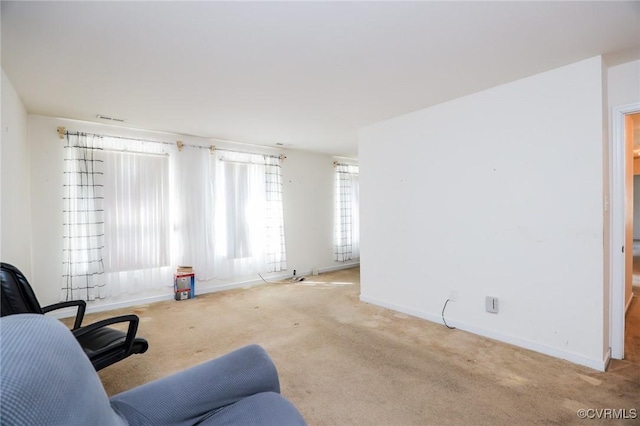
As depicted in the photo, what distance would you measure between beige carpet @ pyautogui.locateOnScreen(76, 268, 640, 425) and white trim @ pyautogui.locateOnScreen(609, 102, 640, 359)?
0.23m

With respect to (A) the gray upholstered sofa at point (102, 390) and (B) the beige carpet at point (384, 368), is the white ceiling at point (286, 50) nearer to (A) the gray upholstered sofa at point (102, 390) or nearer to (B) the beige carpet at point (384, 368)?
(A) the gray upholstered sofa at point (102, 390)

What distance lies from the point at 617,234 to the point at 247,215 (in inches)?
173

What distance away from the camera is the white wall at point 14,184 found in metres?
2.33

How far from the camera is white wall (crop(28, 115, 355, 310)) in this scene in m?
3.48

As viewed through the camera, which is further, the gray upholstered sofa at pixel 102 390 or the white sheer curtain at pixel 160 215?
the white sheer curtain at pixel 160 215

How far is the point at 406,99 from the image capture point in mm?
3088

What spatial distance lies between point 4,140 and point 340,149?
4286 millimetres

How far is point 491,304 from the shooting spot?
2.87m

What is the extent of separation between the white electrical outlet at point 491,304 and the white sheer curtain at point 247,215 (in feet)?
10.9

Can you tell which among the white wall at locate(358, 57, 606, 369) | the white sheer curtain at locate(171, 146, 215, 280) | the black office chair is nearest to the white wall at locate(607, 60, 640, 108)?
the white wall at locate(358, 57, 606, 369)

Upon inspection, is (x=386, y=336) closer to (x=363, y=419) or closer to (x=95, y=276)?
(x=363, y=419)

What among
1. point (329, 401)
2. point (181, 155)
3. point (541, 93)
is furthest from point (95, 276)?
point (541, 93)

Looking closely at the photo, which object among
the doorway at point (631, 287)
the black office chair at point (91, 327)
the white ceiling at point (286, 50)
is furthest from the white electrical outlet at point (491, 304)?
the black office chair at point (91, 327)

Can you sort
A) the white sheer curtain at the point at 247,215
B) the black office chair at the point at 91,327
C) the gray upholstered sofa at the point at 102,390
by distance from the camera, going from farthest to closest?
1. the white sheer curtain at the point at 247,215
2. the black office chair at the point at 91,327
3. the gray upholstered sofa at the point at 102,390
